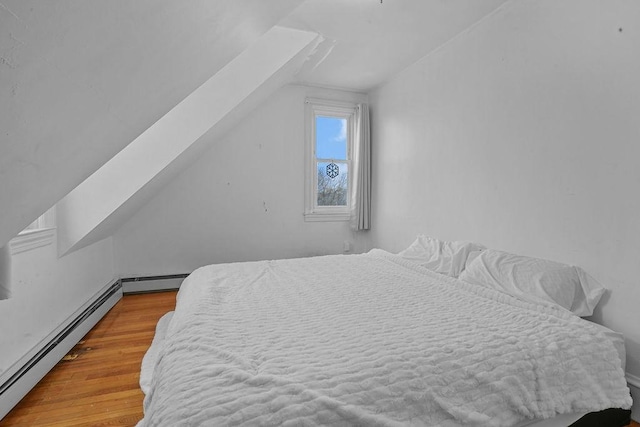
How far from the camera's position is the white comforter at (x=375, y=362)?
0.96 m

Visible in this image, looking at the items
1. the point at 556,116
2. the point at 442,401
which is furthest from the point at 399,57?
the point at 442,401

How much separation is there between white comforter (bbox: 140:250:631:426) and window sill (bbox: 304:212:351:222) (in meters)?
2.40

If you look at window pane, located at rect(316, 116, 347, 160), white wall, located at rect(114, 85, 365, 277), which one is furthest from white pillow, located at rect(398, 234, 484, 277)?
window pane, located at rect(316, 116, 347, 160)

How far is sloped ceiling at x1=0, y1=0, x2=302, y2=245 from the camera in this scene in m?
0.67

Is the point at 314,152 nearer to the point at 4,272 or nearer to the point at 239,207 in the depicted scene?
the point at 239,207

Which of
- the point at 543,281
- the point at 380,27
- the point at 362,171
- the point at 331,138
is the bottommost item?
the point at 543,281

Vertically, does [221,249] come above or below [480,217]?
below

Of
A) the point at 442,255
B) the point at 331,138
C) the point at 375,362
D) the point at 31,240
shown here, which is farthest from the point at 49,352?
the point at 331,138

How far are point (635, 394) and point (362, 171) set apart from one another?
312cm

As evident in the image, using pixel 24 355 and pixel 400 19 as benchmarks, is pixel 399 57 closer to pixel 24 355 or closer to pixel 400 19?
pixel 400 19

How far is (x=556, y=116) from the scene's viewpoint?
209 centimetres

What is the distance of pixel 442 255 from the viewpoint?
8.64 feet

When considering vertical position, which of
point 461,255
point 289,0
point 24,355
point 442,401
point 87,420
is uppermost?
point 289,0

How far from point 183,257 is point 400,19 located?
127 inches
